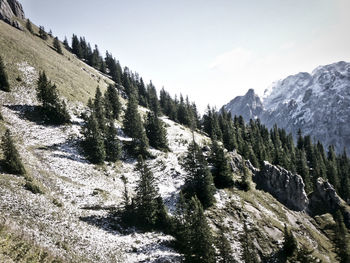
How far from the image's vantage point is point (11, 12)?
113688 millimetres

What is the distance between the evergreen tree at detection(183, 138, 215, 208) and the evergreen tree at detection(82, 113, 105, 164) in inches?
749

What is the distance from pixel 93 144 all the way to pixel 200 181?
→ 80.8ft

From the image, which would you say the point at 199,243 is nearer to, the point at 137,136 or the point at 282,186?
the point at 137,136

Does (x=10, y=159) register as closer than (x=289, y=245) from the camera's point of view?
Yes

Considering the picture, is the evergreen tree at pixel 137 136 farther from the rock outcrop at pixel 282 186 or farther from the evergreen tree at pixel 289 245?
the evergreen tree at pixel 289 245

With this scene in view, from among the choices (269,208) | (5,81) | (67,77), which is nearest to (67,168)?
(5,81)

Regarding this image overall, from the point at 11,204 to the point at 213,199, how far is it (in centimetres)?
3395

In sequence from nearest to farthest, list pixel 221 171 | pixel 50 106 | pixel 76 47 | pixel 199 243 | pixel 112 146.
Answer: pixel 199 243
pixel 221 171
pixel 112 146
pixel 50 106
pixel 76 47

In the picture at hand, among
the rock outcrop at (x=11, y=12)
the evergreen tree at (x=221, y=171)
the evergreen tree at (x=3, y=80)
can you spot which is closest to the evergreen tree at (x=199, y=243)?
the evergreen tree at (x=221, y=171)

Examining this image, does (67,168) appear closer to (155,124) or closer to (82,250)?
(82,250)

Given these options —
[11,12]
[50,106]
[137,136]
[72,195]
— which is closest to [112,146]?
[137,136]

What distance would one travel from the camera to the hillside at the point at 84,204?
2392cm

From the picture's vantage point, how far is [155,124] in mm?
67500

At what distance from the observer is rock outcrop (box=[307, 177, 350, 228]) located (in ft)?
220
